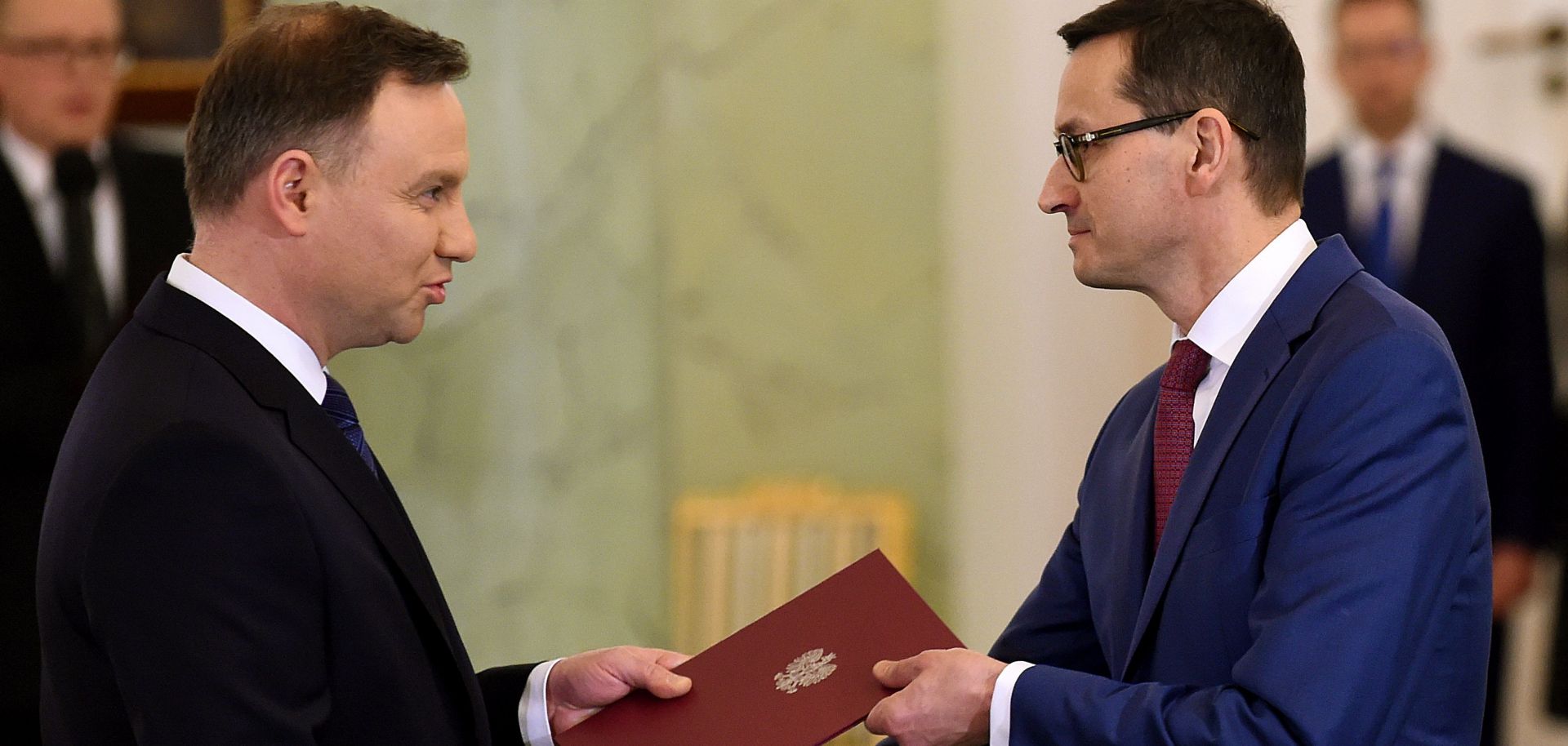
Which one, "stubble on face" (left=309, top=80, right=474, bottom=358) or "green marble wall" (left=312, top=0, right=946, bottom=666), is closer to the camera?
"stubble on face" (left=309, top=80, right=474, bottom=358)

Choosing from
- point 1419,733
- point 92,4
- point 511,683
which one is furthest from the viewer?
point 92,4

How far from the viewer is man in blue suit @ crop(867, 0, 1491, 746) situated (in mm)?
1938

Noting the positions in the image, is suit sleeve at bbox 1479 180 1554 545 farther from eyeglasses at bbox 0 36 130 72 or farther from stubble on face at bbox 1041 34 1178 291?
eyeglasses at bbox 0 36 130 72

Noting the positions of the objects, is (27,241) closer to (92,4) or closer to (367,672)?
(92,4)

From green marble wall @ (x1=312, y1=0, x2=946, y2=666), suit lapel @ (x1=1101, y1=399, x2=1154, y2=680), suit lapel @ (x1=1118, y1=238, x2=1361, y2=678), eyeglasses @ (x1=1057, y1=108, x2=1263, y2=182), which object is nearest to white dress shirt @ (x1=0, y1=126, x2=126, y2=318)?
green marble wall @ (x1=312, y1=0, x2=946, y2=666)

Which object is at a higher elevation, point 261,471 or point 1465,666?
point 261,471

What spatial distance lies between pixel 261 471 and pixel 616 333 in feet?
10.5

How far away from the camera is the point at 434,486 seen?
4.78 metres

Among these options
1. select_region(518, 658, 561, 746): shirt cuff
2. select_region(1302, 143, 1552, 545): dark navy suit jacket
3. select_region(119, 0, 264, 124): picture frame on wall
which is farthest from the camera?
select_region(1302, 143, 1552, 545): dark navy suit jacket

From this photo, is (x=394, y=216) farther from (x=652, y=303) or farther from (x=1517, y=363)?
(x=1517, y=363)

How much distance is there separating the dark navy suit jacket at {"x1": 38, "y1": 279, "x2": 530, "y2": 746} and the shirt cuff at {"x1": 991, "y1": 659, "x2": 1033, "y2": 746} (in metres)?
0.65

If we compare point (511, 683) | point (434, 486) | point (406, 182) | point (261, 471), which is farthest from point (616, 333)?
point (261, 471)

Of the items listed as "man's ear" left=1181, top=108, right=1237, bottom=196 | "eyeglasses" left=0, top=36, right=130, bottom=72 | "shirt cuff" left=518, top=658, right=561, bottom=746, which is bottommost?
"shirt cuff" left=518, top=658, right=561, bottom=746

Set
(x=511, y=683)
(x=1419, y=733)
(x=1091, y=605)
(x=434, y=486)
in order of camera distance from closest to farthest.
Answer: (x=1419, y=733), (x=1091, y=605), (x=511, y=683), (x=434, y=486)
